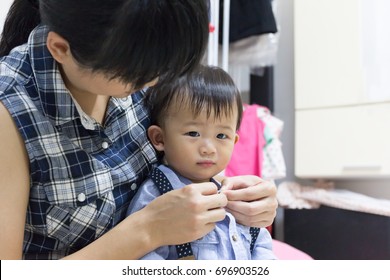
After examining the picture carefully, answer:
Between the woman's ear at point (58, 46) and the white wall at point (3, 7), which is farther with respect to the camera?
the white wall at point (3, 7)

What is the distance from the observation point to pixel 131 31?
0.56 meters

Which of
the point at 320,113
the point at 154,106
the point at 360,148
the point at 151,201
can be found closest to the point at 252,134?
the point at 320,113

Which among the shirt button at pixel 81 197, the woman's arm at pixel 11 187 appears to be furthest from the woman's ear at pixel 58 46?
the shirt button at pixel 81 197

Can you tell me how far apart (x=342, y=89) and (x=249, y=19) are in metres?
0.46

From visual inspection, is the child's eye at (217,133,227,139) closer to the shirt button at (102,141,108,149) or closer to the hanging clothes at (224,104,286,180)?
the shirt button at (102,141,108,149)

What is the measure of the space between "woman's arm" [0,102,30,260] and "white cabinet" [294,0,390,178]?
1422 mm

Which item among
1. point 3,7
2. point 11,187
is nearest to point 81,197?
point 11,187

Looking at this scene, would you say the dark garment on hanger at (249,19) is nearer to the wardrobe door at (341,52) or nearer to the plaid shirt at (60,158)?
the wardrobe door at (341,52)

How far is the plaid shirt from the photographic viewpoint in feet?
2.25

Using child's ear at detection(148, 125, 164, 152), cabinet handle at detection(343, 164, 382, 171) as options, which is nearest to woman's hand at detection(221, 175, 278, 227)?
child's ear at detection(148, 125, 164, 152)

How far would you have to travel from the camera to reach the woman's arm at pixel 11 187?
0.64m

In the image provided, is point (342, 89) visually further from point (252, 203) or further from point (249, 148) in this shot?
point (252, 203)

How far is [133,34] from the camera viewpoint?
56 centimetres
